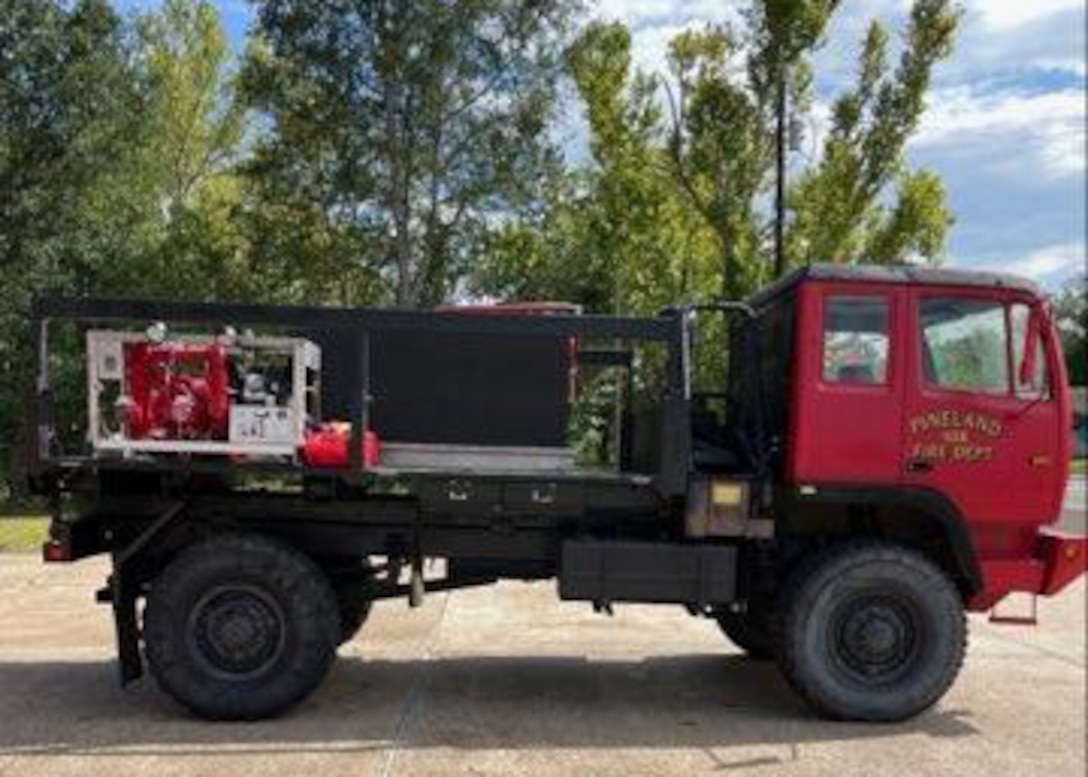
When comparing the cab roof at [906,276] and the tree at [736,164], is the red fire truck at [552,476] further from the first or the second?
the tree at [736,164]

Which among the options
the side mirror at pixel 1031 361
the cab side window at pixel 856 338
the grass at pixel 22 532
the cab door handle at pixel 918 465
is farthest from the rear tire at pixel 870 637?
the grass at pixel 22 532

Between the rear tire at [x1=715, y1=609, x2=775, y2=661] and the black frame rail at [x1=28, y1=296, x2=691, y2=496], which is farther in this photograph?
the rear tire at [x1=715, y1=609, x2=775, y2=661]

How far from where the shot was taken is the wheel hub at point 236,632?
903cm

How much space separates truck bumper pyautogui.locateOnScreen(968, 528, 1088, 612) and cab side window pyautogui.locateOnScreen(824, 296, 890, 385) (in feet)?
4.71

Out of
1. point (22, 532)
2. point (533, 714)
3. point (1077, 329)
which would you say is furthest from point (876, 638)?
point (1077, 329)

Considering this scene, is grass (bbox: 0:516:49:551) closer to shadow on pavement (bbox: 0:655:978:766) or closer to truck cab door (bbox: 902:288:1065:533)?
shadow on pavement (bbox: 0:655:978:766)

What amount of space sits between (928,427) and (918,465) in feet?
0.75

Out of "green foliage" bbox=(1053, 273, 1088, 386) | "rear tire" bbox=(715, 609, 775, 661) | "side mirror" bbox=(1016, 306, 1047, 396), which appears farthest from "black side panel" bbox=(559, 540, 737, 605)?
"green foliage" bbox=(1053, 273, 1088, 386)

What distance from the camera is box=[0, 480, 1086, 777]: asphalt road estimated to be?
812cm

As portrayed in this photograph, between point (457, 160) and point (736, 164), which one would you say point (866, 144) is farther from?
point (457, 160)

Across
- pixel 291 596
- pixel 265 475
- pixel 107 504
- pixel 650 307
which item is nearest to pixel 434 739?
pixel 291 596

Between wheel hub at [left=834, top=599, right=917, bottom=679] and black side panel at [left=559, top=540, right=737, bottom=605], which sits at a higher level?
black side panel at [left=559, top=540, right=737, bottom=605]

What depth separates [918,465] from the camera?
9.35 m

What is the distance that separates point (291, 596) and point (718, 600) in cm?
247
